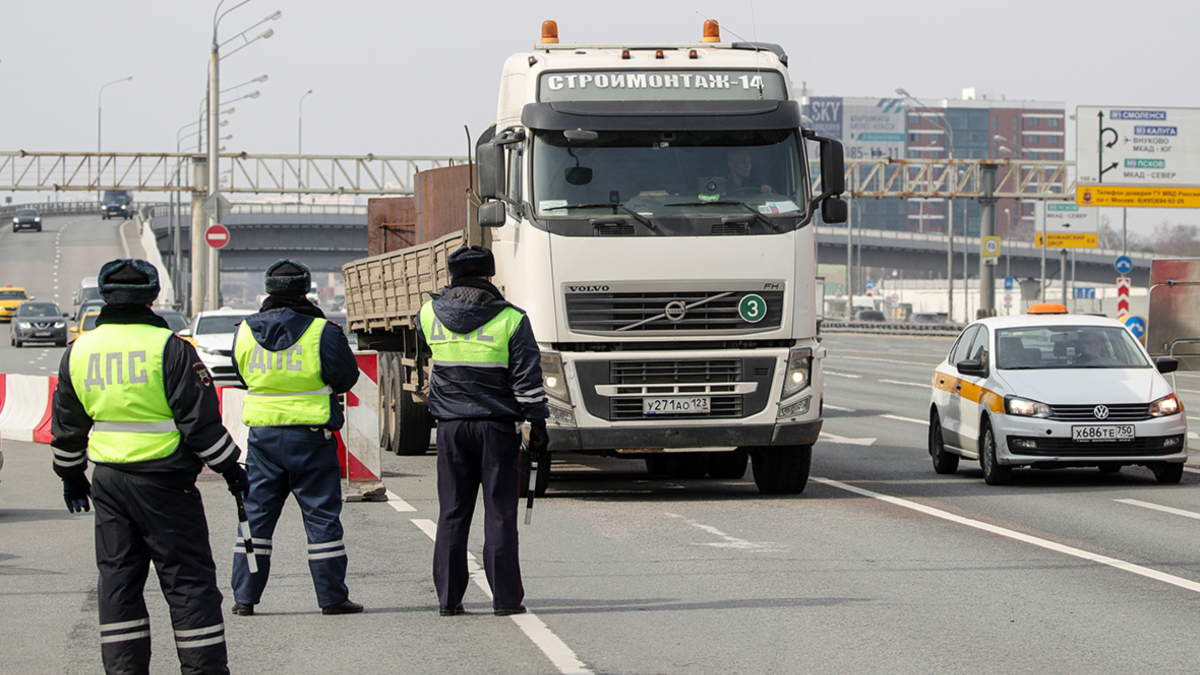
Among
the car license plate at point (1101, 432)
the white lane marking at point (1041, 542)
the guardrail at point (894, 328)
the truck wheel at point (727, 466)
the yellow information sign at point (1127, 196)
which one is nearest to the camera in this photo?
the white lane marking at point (1041, 542)

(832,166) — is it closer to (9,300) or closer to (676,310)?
(676,310)

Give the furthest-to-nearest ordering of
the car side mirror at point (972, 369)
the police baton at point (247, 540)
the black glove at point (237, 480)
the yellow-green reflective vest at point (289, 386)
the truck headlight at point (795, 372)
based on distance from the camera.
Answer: the car side mirror at point (972, 369) < the truck headlight at point (795, 372) < the yellow-green reflective vest at point (289, 386) < the police baton at point (247, 540) < the black glove at point (237, 480)

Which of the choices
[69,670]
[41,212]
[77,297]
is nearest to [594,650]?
[69,670]

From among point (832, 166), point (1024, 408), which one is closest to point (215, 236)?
point (1024, 408)

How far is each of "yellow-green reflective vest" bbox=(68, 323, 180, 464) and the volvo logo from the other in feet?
21.9

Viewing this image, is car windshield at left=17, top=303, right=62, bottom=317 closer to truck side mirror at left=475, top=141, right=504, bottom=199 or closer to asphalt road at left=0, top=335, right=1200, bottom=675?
asphalt road at left=0, top=335, right=1200, bottom=675

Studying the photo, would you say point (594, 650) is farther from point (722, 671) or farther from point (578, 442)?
point (578, 442)

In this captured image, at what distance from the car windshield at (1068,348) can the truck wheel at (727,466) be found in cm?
261

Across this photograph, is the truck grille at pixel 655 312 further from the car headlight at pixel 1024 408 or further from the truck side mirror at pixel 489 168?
the car headlight at pixel 1024 408

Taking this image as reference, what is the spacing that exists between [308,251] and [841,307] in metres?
43.3

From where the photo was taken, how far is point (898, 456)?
17422 millimetres

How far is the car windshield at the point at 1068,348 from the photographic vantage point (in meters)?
14.4

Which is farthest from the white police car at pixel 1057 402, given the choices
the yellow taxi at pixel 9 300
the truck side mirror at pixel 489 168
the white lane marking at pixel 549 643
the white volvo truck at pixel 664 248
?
the yellow taxi at pixel 9 300

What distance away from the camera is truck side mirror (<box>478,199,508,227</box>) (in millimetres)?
12297
